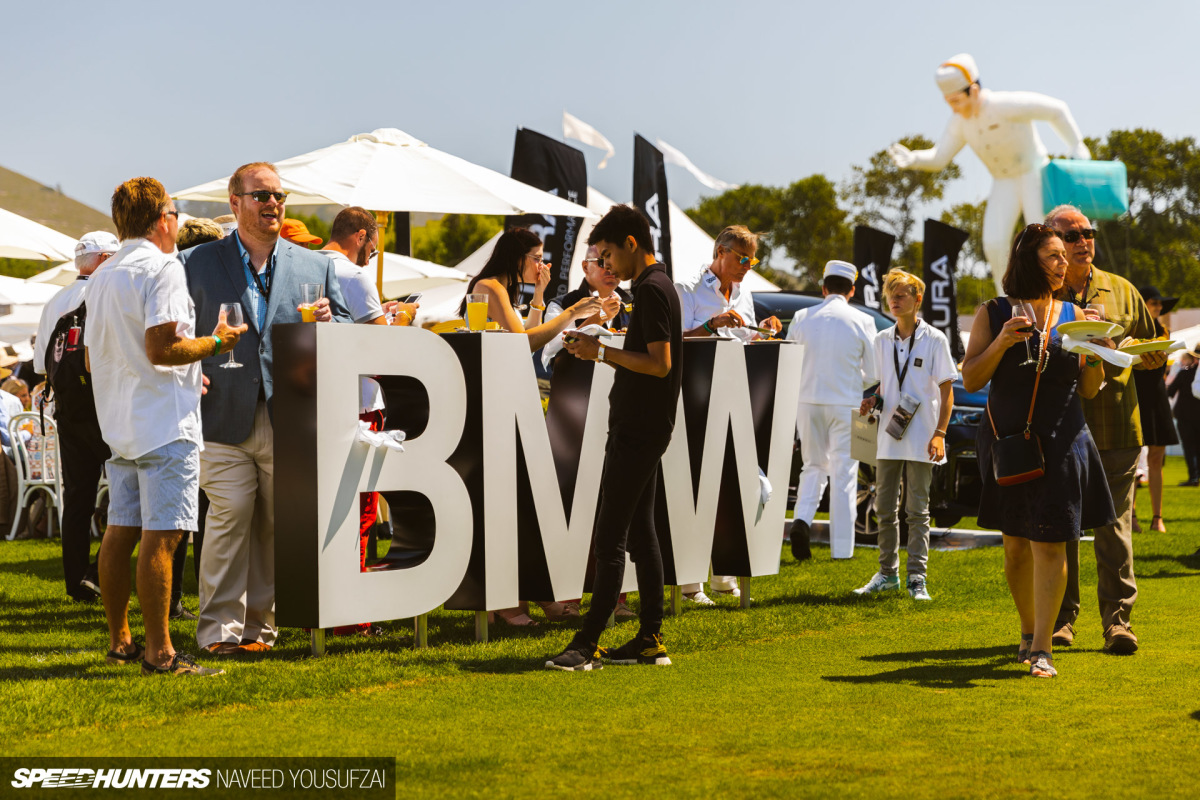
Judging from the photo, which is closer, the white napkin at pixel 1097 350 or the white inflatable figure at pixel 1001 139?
the white napkin at pixel 1097 350

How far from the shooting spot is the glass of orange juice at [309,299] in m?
5.45

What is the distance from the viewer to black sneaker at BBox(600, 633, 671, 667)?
18.1 feet

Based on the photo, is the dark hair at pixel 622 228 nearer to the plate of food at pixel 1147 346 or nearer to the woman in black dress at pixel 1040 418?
the woman in black dress at pixel 1040 418

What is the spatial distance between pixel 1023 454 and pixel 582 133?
1672 cm

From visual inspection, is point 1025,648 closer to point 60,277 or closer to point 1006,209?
point 60,277

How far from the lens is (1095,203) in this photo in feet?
88.2

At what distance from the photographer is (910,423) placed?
768 centimetres

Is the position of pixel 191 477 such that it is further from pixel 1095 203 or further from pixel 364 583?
pixel 1095 203

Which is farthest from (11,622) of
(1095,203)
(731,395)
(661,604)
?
(1095,203)

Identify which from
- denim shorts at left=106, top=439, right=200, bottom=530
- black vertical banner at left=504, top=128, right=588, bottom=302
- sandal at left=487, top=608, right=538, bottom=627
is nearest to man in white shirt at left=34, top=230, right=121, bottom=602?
denim shorts at left=106, top=439, right=200, bottom=530

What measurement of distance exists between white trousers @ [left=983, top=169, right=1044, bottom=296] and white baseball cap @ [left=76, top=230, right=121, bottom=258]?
22.6 metres

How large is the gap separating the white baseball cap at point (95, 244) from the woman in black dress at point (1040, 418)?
15.9 feet

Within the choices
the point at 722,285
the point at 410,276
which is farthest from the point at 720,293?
the point at 410,276

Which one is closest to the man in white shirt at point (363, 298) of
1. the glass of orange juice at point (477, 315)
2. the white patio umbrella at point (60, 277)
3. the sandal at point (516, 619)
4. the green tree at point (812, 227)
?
the glass of orange juice at point (477, 315)
